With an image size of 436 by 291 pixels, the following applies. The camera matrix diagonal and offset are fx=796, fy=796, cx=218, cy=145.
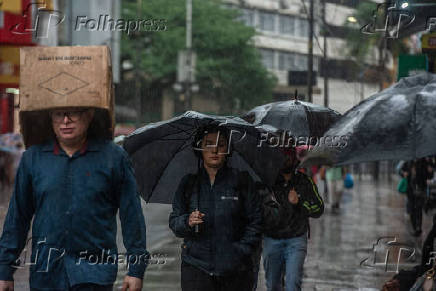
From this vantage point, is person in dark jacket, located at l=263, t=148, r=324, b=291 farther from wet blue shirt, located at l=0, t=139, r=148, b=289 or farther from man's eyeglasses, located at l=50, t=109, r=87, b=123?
man's eyeglasses, located at l=50, t=109, r=87, b=123

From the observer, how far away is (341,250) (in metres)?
12.9

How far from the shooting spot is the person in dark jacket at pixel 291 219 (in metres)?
6.61

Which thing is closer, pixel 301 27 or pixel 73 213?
pixel 73 213

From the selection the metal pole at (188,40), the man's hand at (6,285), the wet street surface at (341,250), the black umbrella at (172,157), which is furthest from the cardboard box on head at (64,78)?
the metal pole at (188,40)

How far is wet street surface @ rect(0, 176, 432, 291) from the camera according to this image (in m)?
9.72

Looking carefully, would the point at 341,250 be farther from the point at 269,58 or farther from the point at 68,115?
the point at 269,58

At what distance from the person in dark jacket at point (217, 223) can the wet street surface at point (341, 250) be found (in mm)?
3765

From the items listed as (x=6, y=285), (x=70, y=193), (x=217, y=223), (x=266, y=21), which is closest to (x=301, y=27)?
(x=266, y=21)

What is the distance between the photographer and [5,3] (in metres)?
16.1

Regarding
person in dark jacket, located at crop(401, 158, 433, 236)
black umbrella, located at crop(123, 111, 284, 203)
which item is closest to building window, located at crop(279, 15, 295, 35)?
person in dark jacket, located at crop(401, 158, 433, 236)

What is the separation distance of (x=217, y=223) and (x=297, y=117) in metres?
2.40

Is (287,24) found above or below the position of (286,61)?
above

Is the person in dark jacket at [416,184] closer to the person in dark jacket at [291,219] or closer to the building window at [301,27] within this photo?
the person in dark jacket at [291,219]

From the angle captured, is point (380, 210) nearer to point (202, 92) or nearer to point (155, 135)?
point (155, 135)
